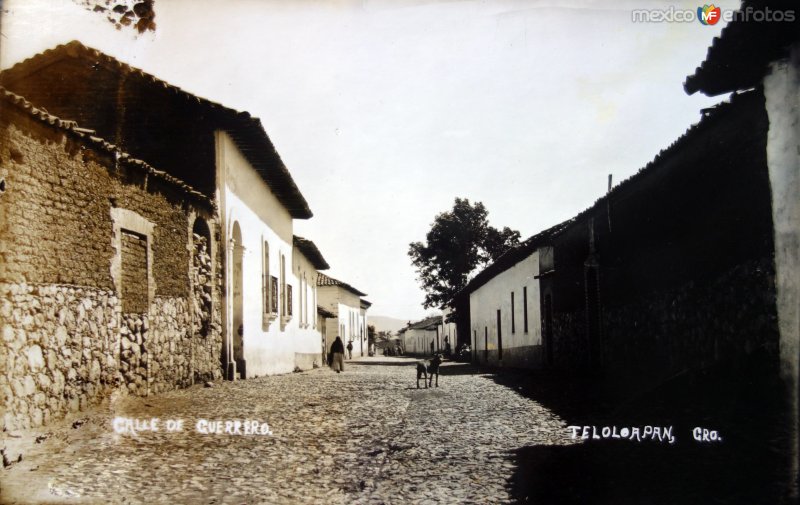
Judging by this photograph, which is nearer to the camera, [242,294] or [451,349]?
[242,294]

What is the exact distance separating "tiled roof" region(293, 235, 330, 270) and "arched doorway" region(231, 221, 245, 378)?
8438mm

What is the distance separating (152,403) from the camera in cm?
829

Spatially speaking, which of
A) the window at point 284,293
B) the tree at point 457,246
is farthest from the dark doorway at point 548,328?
the tree at point 457,246

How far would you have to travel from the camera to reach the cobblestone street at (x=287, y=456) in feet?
13.5

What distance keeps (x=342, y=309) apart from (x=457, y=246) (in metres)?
9.77

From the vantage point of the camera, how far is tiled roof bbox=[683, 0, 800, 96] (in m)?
4.90

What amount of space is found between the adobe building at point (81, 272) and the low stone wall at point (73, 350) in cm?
2

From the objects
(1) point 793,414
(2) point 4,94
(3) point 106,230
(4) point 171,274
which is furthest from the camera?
(4) point 171,274

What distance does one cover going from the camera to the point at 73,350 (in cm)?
691

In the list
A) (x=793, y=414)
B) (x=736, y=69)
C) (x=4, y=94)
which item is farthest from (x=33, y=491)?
(x=736, y=69)

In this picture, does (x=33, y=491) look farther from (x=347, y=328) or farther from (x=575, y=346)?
(x=347, y=328)

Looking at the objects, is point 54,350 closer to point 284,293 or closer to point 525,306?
point 284,293

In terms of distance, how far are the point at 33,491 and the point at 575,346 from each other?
12.6 m

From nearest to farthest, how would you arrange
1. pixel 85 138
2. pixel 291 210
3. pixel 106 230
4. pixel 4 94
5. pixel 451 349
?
pixel 4 94 → pixel 85 138 → pixel 106 230 → pixel 291 210 → pixel 451 349
